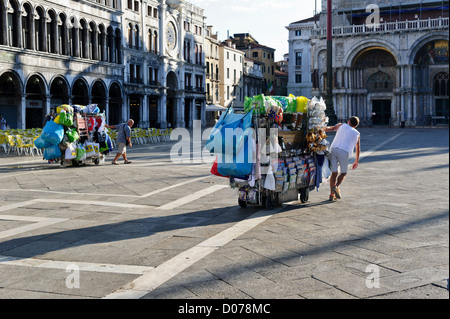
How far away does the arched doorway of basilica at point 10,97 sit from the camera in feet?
97.3

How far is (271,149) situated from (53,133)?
883cm

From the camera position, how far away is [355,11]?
55906 mm

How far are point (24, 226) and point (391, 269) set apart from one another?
5.05 meters

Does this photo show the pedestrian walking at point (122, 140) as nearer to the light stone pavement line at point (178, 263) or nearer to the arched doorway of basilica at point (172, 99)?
the light stone pavement line at point (178, 263)

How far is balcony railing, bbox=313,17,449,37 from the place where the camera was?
4894 centimetres

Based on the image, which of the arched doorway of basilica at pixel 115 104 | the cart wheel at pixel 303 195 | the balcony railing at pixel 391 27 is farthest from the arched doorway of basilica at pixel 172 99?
the cart wheel at pixel 303 195

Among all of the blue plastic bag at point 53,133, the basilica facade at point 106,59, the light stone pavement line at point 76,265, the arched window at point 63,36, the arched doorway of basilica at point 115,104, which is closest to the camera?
the light stone pavement line at point 76,265

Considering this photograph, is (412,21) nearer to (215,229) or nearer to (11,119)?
(11,119)

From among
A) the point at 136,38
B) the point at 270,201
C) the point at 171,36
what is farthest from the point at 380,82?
the point at 270,201

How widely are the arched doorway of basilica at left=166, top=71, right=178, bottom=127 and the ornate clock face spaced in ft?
8.61

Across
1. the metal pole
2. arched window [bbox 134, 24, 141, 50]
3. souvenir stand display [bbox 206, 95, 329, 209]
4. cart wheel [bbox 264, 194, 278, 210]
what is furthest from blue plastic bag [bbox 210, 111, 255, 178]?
arched window [bbox 134, 24, 141, 50]

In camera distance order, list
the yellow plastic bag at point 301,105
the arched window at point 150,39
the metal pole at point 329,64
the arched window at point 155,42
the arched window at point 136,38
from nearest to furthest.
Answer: the yellow plastic bag at point 301,105 < the metal pole at point 329,64 < the arched window at point 136,38 < the arched window at point 150,39 < the arched window at point 155,42

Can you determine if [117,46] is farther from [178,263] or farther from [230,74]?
[178,263]

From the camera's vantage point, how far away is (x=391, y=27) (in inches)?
2009
